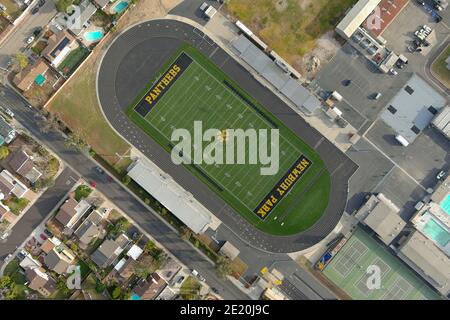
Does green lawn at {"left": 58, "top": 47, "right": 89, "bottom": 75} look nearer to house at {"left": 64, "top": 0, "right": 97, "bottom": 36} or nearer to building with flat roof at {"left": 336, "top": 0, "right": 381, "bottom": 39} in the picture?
house at {"left": 64, "top": 0, "right": 97, "bottom": 36}

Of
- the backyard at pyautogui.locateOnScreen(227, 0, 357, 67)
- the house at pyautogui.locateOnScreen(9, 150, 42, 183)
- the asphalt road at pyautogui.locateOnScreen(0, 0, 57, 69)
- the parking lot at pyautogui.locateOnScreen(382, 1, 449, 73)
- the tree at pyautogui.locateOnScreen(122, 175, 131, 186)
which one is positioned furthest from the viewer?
the asphalt road at pyautogui.locateOnScreen(0, 0, 57, 69)

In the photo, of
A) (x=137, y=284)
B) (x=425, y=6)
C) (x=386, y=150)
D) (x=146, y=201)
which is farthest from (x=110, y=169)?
(x=425, y=6)

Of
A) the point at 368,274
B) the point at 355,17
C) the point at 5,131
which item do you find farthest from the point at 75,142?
the point at 368,274

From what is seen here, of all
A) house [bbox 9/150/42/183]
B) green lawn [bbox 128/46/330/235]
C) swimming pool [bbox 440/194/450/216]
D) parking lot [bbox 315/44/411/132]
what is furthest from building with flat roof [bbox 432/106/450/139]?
house [bbox 9/150/42/183]

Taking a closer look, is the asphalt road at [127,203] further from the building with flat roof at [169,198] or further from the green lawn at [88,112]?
the building with flat roof at [169,198]

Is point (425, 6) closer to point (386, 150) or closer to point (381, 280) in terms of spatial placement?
point (386, 150)

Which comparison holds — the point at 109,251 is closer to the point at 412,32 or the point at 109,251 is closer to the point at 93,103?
the point at 93,103

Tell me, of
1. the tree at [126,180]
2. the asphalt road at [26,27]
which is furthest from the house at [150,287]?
the asphalt road at [26,27]
